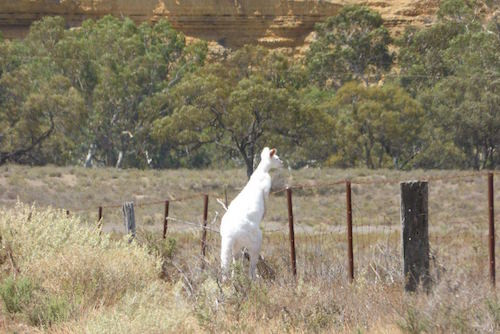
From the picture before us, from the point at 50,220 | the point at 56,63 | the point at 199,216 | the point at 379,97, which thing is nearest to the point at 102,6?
the point at 56,63

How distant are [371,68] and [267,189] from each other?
203 ft

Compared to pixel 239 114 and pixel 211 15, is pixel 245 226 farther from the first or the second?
pixel 211 15

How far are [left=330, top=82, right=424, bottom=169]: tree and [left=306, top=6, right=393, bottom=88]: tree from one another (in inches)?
607

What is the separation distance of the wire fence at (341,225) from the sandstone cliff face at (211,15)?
4335 centimetres

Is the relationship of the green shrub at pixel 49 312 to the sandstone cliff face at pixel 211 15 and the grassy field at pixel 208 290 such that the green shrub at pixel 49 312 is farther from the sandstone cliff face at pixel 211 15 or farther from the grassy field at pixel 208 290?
the sandstone cliff face at pixel 211 15

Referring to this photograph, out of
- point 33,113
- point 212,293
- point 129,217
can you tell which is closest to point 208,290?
point 212,293

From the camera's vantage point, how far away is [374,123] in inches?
1972

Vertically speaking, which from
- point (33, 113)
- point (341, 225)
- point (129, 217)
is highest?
point (129, 217)

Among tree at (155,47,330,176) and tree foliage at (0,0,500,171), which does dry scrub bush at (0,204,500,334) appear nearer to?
tree at (155,47,330,176)

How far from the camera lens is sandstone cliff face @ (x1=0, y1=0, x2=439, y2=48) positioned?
3319 inches

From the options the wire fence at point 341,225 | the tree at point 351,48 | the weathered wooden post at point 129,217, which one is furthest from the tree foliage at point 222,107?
the weathered wooden post at point 129,217

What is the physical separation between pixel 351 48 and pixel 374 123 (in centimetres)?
1968

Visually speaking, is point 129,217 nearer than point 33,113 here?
Yes

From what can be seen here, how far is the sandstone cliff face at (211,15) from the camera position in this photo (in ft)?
277
